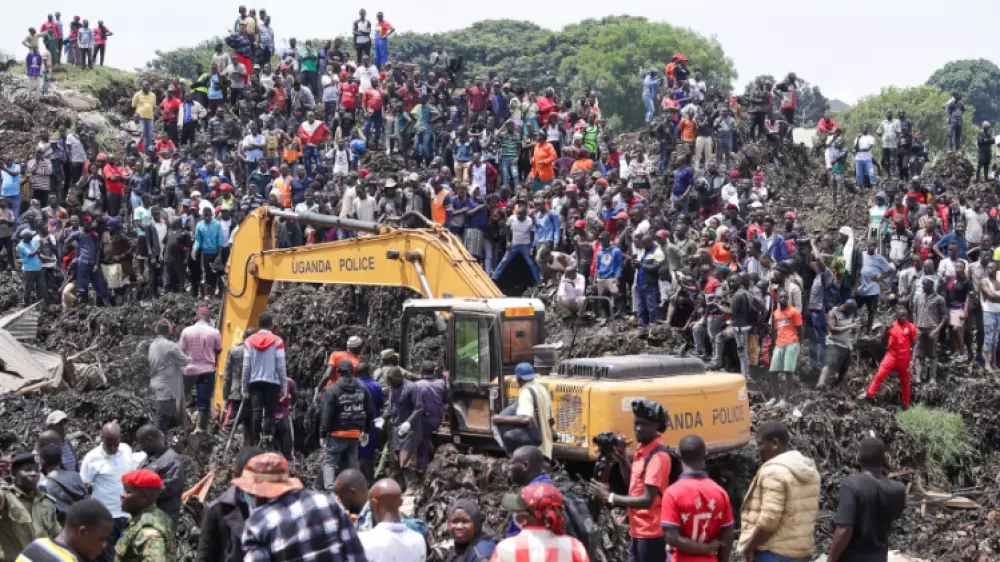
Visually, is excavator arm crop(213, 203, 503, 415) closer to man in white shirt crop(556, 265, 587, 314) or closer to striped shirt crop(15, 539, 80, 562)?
man in white shirt crop(556, 265, 587, 314)

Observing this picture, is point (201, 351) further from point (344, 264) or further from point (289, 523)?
point (289, 523)

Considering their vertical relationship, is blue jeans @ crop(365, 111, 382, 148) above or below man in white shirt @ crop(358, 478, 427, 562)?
above

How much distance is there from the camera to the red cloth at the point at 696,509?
8109 millimetres

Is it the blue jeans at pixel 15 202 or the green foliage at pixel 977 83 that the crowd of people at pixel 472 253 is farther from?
the green foliage at pixel 977 83

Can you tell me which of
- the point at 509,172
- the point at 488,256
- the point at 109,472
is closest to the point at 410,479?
the point at 109,472

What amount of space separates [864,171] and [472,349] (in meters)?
16.0

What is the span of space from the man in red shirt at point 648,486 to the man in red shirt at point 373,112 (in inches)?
849

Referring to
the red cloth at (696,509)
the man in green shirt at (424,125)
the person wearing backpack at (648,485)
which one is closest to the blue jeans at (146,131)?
the man in green shirt at (424,125)

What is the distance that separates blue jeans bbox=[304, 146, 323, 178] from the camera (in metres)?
28.2

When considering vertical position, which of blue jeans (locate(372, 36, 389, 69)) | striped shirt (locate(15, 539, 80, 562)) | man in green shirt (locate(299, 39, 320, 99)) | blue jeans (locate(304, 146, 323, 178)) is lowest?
striped shirt (locate(15, 539, 80, 562))

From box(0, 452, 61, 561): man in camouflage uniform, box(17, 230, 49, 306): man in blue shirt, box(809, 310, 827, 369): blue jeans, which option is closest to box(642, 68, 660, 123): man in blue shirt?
box(809, 310, 827, 369): blue jeans

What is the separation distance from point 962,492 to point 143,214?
1592 cm

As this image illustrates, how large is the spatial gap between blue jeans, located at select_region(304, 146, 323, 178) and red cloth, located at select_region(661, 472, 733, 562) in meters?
21.1

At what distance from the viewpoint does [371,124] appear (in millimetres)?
30406
